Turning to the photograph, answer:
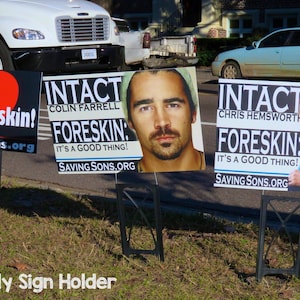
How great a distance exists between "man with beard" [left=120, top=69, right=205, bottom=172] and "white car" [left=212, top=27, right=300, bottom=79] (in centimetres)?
1176

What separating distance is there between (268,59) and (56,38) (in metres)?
6.46

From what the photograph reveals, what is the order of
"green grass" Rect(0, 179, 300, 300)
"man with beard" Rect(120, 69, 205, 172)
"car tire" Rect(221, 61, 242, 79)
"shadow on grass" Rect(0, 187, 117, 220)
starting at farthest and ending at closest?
"car tire" Rect(221, 61, 242, 79), "shadow on grass" Rect(0, 187, 117, 220), "man with beard" Rect(120, 69, 205, 172), "green grass" Rect(0, 179, 300, 300)

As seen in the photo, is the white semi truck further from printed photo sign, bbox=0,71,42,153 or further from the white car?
printed photo sign, bbox=0,71,42,153

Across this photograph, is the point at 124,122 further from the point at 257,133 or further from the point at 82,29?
the point at 82,29

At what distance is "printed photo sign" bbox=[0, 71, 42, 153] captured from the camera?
15.6ft

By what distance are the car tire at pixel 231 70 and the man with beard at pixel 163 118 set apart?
493 inches

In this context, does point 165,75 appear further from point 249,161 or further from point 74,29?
point 74,29

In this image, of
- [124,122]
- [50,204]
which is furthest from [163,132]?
[50,204]

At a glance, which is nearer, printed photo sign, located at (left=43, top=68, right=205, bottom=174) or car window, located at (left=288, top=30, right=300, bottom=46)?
printed photo sign, located at (left=43, top=68, right=205, bottom=174)

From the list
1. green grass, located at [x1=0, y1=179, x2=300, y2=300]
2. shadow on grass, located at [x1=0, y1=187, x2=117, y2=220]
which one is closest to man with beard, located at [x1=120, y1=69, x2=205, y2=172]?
green grass, located at [x1=0, y1=179, x2=300, y2=300]

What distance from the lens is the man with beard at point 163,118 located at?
14.0 ft

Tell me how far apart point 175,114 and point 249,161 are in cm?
58

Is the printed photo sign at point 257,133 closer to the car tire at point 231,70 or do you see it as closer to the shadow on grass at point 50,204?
A: the shadow on grass at point 50,204

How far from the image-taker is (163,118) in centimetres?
430
